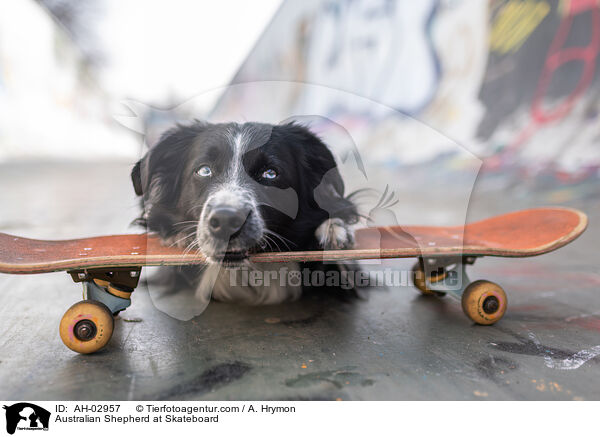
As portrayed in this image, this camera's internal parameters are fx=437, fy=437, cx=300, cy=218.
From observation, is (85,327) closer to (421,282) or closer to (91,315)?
(91,315)

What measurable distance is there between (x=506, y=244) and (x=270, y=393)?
1576mm

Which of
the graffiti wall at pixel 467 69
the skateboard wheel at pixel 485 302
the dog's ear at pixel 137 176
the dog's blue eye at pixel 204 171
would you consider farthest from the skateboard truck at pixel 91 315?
the graffiti wall at pixel 467 69

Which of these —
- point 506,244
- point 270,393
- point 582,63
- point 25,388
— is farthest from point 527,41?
point 25,388

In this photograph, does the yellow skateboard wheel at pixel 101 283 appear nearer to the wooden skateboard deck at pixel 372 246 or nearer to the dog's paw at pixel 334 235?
the wooden skateboard deck at pixel 372 246

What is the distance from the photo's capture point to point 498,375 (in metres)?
1.68

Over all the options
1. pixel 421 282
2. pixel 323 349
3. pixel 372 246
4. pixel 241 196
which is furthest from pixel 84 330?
pixel 421 282

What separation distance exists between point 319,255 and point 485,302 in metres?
0.87

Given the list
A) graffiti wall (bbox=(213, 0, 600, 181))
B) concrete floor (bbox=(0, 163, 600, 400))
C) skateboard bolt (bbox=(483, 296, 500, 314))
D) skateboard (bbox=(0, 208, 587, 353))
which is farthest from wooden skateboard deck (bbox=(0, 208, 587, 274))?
graffiti wall (bbox=(213, 0, 600, 181))

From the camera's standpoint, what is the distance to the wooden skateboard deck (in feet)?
6.05

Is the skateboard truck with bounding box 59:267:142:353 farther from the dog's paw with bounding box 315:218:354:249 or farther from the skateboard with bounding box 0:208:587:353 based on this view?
the dog's paw with bounding box 315:218:354:249

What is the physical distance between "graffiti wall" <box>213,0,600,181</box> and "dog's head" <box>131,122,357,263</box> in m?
2.01

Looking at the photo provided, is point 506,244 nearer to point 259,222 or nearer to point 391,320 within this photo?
point 391,320

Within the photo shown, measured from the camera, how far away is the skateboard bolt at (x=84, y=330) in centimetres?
178
